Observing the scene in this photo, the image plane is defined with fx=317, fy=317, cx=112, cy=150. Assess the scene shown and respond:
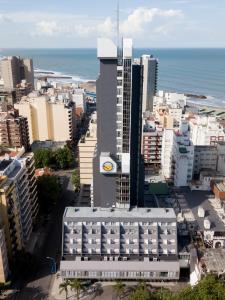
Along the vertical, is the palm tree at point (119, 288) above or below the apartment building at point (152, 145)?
below

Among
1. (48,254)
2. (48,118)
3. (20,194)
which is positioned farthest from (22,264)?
(48,118)

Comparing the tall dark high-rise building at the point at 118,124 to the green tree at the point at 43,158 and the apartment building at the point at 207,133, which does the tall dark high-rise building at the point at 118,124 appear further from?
the apartment building at the point at 207,133

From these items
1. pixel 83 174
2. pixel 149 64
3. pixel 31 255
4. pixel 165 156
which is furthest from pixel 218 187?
pixel 149 64

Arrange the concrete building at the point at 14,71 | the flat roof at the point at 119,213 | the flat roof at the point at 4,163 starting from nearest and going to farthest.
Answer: the flat roof at the point at 119,213
the flat roof at the point at 4,163
the concrete building at the point at 14,71

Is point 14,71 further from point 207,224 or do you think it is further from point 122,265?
point 122,265

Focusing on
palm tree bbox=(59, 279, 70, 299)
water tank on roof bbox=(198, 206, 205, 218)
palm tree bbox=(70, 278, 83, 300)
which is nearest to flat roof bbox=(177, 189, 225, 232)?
water tank on roof bbox=(198, 206, 205, 218)

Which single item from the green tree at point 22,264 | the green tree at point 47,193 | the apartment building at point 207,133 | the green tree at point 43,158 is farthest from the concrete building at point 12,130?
the apartment building at point 207,133

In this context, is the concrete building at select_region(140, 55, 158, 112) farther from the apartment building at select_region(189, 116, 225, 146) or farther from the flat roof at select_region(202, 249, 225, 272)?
the flat roof at select_region(202, 249, 225, 272)
